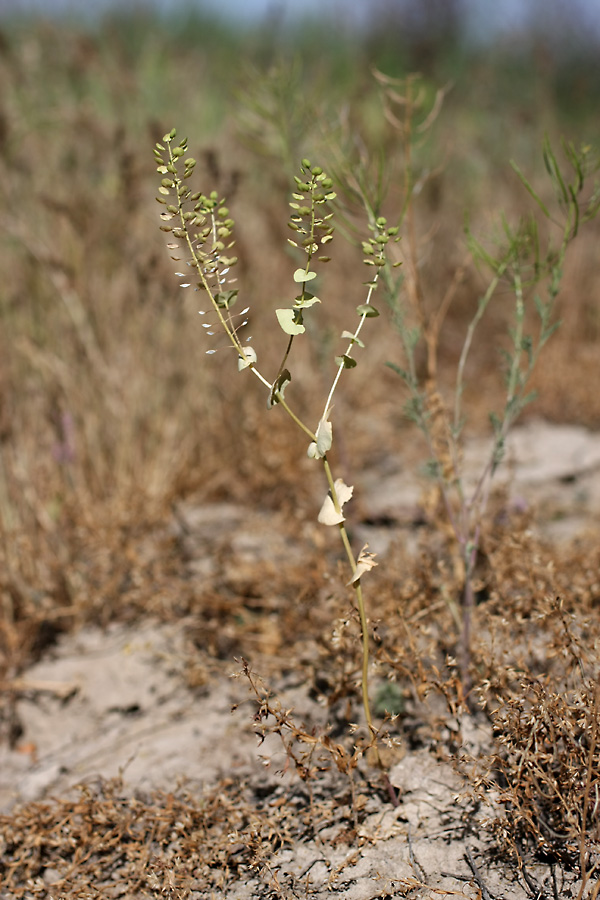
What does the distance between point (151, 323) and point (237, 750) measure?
71.8 inches

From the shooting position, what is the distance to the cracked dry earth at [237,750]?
4.31 ft

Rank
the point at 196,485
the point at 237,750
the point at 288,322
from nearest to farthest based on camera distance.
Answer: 1. the point at 288,322
2. the point at 237,750
3. the point at 196,485

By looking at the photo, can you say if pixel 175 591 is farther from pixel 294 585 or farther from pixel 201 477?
pixel 201 477

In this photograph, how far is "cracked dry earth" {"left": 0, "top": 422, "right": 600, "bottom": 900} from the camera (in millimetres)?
1314

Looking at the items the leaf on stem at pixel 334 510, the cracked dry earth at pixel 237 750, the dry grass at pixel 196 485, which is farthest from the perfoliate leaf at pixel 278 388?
the cracked dry earth at pixel 237 750

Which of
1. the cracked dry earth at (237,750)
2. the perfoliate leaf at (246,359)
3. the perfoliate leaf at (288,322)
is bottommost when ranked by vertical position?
the cracked dry earth at (237,750)

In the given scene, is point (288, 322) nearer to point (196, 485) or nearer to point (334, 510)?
point (334, 510)

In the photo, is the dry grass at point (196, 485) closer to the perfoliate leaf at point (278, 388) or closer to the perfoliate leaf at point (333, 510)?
the perfoliate leaf at point (333, 510)

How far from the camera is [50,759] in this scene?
1.84 meters

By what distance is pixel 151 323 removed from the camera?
296 cm

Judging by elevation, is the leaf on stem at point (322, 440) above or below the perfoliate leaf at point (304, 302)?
below

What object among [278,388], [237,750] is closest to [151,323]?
[237,750]

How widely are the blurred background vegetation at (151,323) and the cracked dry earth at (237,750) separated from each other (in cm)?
15

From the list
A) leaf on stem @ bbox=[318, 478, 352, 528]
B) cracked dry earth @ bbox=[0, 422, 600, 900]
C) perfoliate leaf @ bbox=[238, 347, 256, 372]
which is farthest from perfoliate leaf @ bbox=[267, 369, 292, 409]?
cracked dry earth @ bbox=[0, 422, 600, 900]
